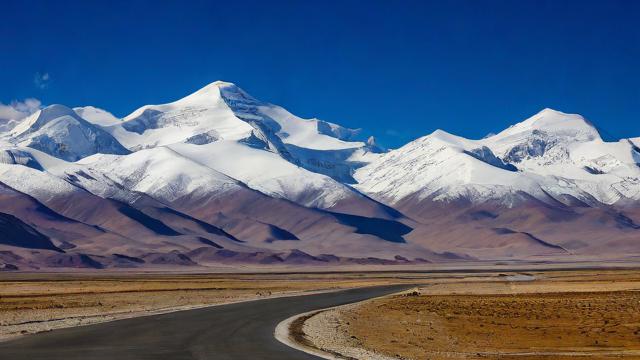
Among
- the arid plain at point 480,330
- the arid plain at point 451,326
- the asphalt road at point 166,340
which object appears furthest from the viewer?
the arid plain at point 451,326

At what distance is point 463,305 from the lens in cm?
7275

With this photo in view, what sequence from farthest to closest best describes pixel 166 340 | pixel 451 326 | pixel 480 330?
1. pixel 451 326
2. pixel 480 330
3. pixel 166 340

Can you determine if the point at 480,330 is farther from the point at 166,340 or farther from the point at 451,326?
the point at 166,340

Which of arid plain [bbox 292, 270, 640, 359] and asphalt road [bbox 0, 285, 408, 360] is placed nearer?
asphalt road [bbox 0, 285, 408, 360]

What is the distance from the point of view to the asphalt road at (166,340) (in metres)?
35.8

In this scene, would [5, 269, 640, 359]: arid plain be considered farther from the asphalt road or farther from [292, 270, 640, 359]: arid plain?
the asphalt road

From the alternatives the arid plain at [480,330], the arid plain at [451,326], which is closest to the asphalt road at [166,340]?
the arid plain at [451,326]

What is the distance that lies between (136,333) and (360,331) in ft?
38.2

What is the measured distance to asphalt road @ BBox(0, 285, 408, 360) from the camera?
117 feet

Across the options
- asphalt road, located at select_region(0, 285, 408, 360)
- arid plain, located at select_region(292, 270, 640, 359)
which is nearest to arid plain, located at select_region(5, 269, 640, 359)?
arid plain, located at select_region(292, 270, 640, 359)

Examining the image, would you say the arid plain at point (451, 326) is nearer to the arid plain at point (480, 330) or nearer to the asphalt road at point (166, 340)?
the arid plain at point (480, 330)

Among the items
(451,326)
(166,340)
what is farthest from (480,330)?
(166,340)

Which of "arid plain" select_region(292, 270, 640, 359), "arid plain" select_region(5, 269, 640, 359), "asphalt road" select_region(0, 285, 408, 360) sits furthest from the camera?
"arid plain" select_region(5, 269, 640, 359)

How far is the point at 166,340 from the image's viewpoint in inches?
1639
